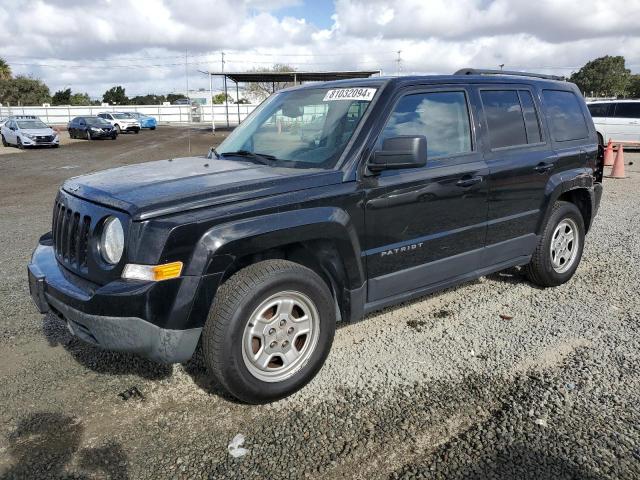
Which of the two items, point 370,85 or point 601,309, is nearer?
point 370,85

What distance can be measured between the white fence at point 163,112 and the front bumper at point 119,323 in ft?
185

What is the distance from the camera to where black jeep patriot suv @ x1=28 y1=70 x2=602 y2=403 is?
282 cm

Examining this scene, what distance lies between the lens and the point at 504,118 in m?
4.39

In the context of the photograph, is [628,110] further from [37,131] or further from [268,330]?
[37,131]

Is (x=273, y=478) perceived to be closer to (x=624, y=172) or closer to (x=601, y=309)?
(x=601, y=309)

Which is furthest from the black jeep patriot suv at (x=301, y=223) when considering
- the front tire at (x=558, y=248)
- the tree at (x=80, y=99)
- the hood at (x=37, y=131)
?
the tree at (x=80, y=99)

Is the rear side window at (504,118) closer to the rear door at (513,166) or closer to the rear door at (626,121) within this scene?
the rear door at (513,166)

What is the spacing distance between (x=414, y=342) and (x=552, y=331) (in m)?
1.12

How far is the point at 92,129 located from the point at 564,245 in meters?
32.9

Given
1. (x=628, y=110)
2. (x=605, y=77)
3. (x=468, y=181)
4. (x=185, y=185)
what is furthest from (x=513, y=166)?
(x=605, y=77)


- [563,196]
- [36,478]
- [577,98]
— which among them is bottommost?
[36,478]

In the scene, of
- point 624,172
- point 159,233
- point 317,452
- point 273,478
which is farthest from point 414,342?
point 624,172

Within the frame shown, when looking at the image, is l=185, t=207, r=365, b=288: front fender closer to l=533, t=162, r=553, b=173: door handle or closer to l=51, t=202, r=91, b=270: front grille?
l=51, t=202, r=91, b=270: front grille

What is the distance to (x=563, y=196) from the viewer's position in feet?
16.9
